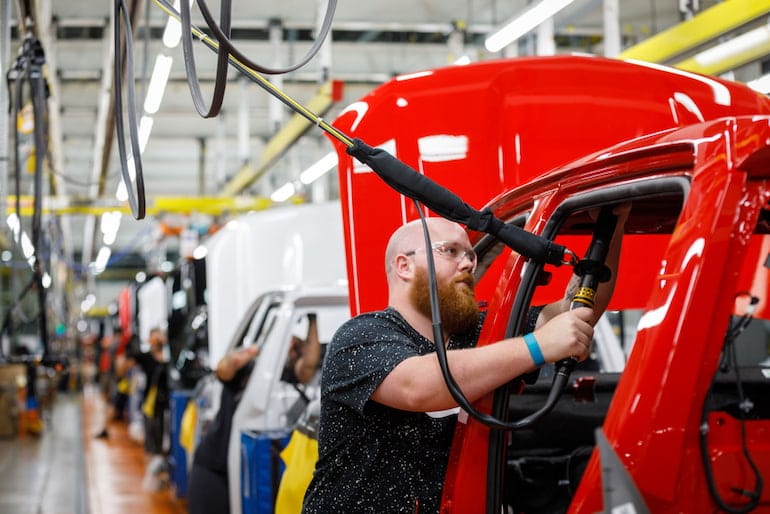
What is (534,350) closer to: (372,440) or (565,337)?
(565,337)

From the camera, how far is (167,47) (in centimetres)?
924

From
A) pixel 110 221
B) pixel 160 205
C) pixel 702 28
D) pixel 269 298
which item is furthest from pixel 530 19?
pixel 110 221

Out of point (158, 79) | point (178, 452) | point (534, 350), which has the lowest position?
point (178, 452)

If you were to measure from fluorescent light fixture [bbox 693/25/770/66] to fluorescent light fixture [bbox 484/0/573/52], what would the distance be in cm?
107

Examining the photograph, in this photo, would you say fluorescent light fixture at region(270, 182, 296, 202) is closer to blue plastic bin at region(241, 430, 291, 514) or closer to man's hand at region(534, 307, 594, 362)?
blue plastic bin at region(241, 430, 291, 514)

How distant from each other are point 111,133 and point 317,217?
722cm

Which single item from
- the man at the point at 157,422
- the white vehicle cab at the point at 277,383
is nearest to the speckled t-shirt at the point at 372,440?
the white vehicle cab at the point at 277,383

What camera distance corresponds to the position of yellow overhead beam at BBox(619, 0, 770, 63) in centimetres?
609

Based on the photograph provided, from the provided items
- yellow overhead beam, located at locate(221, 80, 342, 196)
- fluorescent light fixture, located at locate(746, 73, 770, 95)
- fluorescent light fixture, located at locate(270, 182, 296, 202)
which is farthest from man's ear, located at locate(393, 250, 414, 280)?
fluorescent light fixture, located at locate(270, 182, 296, 202)

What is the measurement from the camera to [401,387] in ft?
7.67

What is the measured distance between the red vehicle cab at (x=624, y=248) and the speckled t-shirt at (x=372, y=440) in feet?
0.48

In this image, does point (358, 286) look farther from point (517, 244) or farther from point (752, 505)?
point (752, 505)

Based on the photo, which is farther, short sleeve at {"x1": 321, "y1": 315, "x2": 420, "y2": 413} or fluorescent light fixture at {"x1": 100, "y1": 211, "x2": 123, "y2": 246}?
fluorescent light fixture at {"x1": 100, "y1": 211, "x2": 123, "y2": 246}

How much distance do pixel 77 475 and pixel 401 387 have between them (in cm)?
1049
